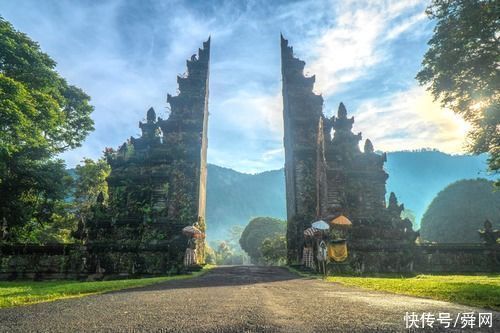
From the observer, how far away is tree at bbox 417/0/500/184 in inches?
528

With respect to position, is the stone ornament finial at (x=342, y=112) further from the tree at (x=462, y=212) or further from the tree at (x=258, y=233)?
the tree at (x=258, y=233)

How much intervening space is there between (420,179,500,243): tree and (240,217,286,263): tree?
23884mm

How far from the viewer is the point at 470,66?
14.2m

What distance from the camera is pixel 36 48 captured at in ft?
73.4

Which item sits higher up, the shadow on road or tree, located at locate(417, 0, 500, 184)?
tree, located at locate(417, 0, 500, 184)

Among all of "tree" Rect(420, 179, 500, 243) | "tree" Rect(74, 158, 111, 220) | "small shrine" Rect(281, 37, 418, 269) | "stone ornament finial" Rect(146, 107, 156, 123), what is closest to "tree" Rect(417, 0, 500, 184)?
"small shrine" Rect(281, 37, 418, 269)

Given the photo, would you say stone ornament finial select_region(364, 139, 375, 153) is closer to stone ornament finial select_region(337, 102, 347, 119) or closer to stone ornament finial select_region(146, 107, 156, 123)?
stone ornament finial select_region(337, 102, 347, 119)

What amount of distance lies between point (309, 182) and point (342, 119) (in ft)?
21.4

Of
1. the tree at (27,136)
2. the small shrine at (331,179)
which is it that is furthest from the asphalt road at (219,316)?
the tree at (27,136)

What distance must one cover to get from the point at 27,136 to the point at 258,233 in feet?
142

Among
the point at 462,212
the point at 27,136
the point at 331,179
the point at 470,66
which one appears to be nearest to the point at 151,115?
the point at 27,136

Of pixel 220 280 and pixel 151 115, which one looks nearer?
pixel 220 280

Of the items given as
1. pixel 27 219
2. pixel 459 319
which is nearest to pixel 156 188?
pixel 27 219

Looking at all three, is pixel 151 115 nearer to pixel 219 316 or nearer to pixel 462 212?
pixel 219 316
